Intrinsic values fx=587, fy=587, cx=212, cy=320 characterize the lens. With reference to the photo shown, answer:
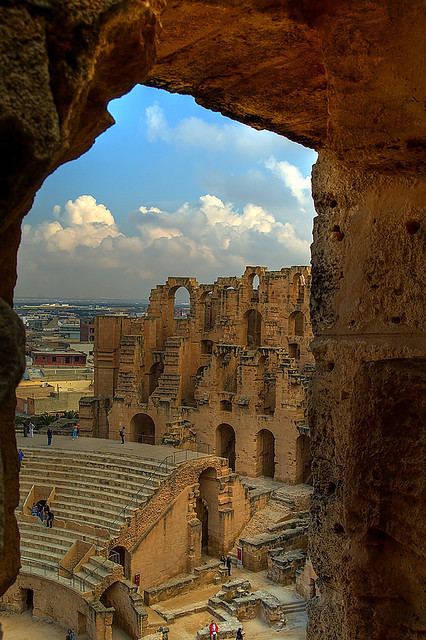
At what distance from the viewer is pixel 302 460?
1992 centimetres

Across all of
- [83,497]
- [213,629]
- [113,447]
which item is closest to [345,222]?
[213,629]

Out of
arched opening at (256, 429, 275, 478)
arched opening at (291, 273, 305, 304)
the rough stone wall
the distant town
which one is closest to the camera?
the rough stone wall

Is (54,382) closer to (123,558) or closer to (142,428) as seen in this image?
(142,428)

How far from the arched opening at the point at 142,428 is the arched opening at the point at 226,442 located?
2523mm

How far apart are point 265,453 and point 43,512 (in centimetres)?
845

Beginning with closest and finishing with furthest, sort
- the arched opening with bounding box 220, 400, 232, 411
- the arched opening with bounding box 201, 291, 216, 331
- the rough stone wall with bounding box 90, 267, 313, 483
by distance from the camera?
the rough stone wall with bounding box 90, 267, 313, 483 < the arched opening with bounding box 220, 400, 232, 411 < the arched opening with bounding box 201, 291, 216, 331

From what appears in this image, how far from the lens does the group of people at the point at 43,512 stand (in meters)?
15.3

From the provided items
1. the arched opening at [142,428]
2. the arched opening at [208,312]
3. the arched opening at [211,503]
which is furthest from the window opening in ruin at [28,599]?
the arched opening at [208,312]

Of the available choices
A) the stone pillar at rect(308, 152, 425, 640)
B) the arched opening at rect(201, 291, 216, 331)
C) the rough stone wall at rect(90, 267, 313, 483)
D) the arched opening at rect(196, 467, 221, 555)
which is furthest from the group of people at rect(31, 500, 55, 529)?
the stone pillar at rect(308, 152, 425, 640)

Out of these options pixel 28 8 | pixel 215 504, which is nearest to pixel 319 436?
pixel 28 8

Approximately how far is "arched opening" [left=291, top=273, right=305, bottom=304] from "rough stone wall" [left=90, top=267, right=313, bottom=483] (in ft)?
0.14

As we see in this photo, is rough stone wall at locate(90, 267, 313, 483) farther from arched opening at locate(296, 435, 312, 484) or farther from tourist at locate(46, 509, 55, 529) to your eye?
tourist at locate(46, 509, 55, 529)

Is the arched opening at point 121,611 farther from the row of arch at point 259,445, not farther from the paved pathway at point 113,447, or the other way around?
the row of arch at point 259,445

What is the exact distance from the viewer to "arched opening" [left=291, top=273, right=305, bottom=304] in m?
24.8
